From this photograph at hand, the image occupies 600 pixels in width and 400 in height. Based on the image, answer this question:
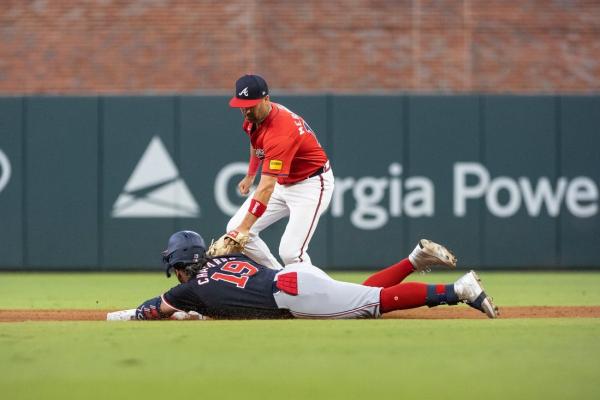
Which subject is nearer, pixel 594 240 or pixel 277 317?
pixel 277 317

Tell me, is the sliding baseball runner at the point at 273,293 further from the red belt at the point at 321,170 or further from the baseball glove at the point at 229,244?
the red belt at the point at 321,170

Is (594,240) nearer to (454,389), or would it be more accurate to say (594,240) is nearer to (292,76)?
(292,76)

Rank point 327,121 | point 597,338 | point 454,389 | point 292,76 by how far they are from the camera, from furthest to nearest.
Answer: point 292,76 → point 327,121 → point 597,338 → point 454,389

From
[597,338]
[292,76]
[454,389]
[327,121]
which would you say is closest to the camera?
[454,389]

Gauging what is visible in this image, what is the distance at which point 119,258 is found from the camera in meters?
13.2

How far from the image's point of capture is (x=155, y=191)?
516 inches

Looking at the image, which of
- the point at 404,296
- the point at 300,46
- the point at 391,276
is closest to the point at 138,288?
the point at 391,276

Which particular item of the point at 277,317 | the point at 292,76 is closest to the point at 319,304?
the point at 277,317

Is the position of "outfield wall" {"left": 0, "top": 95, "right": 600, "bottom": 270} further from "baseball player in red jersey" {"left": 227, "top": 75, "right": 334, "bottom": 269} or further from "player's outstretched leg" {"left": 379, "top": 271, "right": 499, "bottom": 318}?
"player's outstretched leg" {"left": 379, "top": 271, "right": 499, "bottom": 318}

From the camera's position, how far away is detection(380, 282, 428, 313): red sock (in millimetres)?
6535

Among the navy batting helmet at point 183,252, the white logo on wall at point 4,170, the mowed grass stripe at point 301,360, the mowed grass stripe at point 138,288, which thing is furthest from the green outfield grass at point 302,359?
the white logo on wall at point 4,170

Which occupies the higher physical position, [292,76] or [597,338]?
[292,76]

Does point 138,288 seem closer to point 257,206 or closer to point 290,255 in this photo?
point 290,255

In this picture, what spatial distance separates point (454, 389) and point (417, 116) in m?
9.16
